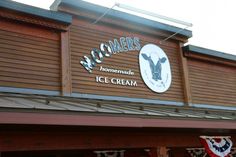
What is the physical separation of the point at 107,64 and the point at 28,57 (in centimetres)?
257

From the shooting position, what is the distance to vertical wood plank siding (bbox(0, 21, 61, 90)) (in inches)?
364

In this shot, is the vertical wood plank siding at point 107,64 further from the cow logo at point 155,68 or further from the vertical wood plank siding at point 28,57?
the vertical wood plank siding at point 28,57

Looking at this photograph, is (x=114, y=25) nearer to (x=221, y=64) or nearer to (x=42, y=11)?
(x=42, y=11)

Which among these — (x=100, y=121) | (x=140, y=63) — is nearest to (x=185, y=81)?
(x=140, y=63)

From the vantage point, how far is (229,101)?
14.7 m

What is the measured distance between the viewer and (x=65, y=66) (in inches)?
401

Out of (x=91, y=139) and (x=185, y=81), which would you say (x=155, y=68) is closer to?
(x=185, y=81)

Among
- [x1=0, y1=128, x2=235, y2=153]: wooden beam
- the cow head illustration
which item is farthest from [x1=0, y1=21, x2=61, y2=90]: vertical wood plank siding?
the cow head illustration

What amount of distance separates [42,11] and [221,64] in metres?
7.89

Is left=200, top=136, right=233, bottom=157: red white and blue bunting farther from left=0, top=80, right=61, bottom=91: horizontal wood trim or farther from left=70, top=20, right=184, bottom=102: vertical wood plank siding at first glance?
left=0, top=80, right=61, bottom=91: horizontal wood trim

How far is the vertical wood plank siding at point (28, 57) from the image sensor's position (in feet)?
30.4

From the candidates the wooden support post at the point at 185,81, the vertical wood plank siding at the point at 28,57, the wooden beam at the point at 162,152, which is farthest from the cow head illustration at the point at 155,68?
the wooden beam at the point at 162,152

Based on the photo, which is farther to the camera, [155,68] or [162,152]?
[155,68]

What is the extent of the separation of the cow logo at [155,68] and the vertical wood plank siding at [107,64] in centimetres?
16
